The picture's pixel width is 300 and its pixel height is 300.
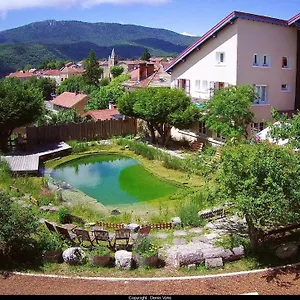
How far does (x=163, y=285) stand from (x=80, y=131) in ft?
79.5

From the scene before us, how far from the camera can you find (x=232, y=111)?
25484 millimetres

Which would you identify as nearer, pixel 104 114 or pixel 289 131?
pixel 289 131

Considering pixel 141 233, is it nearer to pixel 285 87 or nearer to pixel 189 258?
pixel 189 258

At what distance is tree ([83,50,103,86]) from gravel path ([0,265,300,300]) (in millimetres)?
101901

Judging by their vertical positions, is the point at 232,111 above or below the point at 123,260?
above

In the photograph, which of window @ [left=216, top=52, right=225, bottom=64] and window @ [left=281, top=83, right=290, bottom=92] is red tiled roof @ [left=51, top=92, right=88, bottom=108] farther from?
window @ [left=281, top=83, right=290, bottom=92]

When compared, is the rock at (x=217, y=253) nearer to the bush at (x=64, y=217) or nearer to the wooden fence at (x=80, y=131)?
the bush at (x=64, y=217)

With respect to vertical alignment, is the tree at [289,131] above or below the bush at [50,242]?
above

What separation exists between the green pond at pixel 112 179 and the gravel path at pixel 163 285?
897 cm

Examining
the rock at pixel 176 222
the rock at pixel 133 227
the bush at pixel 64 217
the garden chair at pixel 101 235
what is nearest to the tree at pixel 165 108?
the rock at pixel 176 222

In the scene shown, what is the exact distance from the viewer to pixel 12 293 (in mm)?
10156

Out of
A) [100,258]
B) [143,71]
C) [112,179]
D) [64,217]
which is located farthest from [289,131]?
[143,71]

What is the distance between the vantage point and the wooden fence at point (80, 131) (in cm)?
3142

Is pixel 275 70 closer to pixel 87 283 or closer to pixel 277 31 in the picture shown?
pixel 277 31
